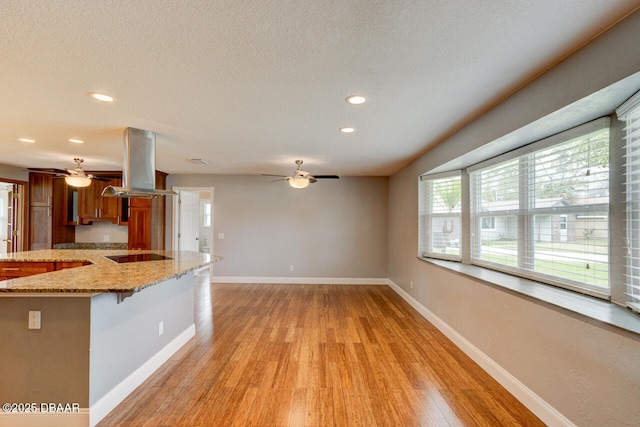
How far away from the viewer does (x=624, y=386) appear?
1.48 meters

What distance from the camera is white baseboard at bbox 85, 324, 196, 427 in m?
1.95

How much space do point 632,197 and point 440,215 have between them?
2508 mm

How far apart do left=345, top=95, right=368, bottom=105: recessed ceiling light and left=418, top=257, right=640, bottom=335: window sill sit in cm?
195

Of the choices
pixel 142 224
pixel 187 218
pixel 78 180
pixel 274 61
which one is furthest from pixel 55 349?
pixel 187 218

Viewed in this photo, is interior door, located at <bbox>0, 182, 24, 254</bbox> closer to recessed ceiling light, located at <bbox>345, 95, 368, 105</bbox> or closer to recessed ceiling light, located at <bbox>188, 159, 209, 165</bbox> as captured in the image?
recessed ceiling light, located at <bbox>188, 159, 209, 165</bbox>

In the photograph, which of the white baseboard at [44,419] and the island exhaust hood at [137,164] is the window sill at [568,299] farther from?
the island exhaust hood at [137,164]

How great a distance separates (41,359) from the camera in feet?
6.21

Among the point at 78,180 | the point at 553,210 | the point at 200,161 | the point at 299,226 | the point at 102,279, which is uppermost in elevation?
the point at 200,161

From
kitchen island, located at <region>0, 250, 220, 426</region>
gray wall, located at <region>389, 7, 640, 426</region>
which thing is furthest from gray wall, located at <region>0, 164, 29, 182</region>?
gray wall, located at <region>389, 7, 640, 426</region>

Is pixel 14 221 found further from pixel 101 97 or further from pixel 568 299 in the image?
pixel 568 299

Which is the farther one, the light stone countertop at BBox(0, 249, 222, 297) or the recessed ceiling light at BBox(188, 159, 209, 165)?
the recessed ceiling light at BBox(188, 159, 209, 165)

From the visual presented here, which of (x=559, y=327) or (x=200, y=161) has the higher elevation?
(x=200, y=161)

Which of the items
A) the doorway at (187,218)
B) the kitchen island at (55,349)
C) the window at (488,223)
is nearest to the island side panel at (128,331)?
the kitchen island at (55,349)

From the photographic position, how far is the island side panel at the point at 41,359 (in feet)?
6.17
